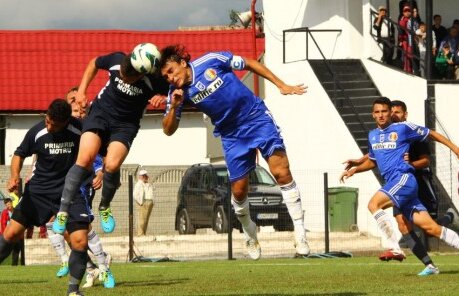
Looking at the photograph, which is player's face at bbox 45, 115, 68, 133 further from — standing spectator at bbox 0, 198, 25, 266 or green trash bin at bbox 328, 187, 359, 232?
green trash bin at bbox 328, 187, 359, 232

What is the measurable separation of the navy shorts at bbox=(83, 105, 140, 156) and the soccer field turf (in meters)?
1.76

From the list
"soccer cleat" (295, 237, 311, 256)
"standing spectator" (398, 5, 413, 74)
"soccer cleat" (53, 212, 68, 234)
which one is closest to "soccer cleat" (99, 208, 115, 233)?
"soccer cleat" (53, 212, 68, 234)

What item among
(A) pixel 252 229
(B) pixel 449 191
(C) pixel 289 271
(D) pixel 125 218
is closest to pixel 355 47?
(B) pixel 449 191

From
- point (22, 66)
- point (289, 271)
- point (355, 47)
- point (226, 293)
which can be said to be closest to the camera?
point (226, 293)

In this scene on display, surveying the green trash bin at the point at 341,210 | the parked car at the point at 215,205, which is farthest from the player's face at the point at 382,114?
the green trash bin at the point at 341,210

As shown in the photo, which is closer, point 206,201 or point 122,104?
point 122,104

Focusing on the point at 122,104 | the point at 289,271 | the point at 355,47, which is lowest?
the point at 289,271

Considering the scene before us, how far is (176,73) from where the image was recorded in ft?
46.6

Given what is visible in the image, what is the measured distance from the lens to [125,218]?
3017 cm

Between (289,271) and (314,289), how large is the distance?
4827mm

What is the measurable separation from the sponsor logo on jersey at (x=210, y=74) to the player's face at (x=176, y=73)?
20 centimetres

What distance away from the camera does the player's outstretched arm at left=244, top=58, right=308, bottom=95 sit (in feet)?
45.5

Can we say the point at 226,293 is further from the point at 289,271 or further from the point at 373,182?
the point at 373,182

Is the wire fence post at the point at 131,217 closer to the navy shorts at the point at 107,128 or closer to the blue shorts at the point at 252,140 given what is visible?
the blue shorts at the point at 252,140
